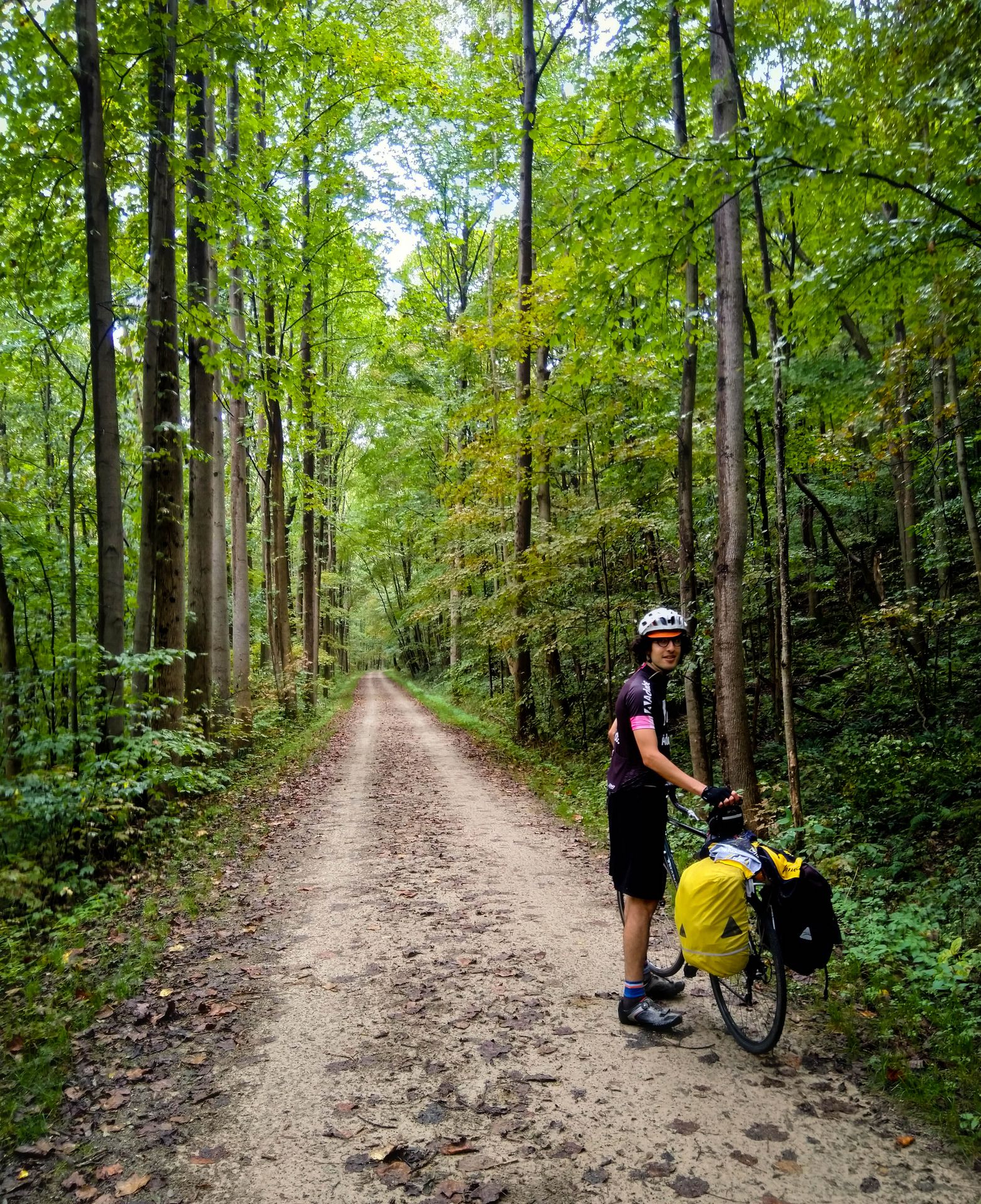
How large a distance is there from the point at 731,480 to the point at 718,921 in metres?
4.47

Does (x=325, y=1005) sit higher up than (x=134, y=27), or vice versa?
(x=134, y=27)

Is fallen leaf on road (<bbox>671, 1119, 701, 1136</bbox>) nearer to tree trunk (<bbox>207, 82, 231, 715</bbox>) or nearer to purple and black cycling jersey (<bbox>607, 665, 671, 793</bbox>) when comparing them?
purple and black cycling jersey (<bbox>607, 665, 671, 793</bbox>)

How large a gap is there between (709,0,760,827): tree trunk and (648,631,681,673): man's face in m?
3.01

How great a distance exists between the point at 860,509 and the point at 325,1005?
39.8ft

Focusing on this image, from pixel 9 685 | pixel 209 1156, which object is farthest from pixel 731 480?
pixel 9 685

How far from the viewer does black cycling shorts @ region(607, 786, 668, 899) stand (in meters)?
3.84

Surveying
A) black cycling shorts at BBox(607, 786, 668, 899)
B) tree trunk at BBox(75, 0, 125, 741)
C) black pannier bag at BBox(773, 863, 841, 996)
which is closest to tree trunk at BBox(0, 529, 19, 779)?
tree trunk at BBox(75, 0, 125, 741)

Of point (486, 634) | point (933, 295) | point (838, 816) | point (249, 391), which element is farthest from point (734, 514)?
point (486, 634)

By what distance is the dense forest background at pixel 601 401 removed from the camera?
A: 532cm

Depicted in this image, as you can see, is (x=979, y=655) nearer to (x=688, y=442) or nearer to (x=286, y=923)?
(x=688, y=442)

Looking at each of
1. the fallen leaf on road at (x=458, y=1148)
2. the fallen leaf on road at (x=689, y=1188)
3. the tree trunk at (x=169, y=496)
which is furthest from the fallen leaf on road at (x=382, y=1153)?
the tree trunk at (x=169, y=496)

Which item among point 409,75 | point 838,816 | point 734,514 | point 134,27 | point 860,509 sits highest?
point 409,75

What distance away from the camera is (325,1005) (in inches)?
169

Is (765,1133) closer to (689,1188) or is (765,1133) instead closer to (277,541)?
(689,1188)
